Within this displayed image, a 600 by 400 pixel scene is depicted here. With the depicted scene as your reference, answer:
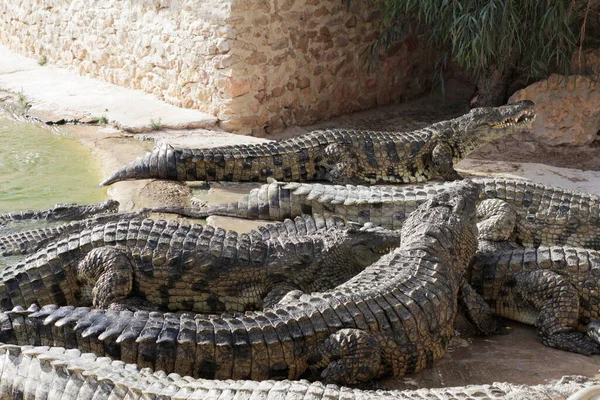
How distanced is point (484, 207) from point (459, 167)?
2486 millimetres

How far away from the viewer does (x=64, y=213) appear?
5992 millimetres

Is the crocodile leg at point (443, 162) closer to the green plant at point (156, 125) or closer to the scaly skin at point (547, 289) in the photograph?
the scaly skin at point (547, 289)

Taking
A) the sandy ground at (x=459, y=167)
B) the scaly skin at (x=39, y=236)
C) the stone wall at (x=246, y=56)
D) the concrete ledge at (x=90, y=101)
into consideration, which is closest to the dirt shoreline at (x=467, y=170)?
the sandy ground at (x=459, y=167)

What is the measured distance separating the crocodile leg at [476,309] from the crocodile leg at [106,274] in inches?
78.7

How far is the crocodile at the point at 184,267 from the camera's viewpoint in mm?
4492

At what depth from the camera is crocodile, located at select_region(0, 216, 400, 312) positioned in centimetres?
449

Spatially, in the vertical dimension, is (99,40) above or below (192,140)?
above

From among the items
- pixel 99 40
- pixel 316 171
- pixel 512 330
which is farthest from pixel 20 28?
pixel 512 330

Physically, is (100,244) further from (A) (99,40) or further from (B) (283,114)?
(A) (99,40)

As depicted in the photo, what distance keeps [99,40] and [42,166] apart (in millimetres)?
3170

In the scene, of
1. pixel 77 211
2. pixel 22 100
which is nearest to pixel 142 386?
pixel 77 211

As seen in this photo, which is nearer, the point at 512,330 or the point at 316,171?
the point at 512,330

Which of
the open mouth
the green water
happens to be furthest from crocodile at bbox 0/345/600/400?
the open mouth

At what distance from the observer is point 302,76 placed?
30.1 ft
